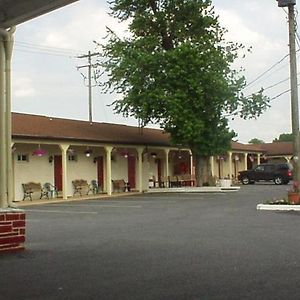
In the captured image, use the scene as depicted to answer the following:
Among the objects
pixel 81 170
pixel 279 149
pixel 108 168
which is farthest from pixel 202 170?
pixel 279 149

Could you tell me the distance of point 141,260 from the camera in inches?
374

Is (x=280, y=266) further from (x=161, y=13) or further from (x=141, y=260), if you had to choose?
A: (x=161, y=13)

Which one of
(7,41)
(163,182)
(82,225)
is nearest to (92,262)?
(7,41)

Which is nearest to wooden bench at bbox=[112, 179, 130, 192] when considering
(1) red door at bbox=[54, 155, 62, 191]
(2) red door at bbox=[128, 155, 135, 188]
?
(2) red door at bbox=[128, 155, 135, 188]

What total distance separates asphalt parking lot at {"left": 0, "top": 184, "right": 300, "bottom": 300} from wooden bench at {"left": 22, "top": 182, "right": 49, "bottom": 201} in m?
13.0

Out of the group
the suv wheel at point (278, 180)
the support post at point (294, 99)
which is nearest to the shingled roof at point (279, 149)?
the suv wheel at point (278, 180)

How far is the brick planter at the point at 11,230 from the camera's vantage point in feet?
33.7

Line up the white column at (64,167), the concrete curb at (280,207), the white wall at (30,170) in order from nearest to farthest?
1. the concrete curb at (280,207)
2. the white wall at (30,170)
3. the white column at (64,167)

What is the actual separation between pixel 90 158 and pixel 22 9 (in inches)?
997

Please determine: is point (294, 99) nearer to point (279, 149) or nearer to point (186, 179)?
point (186, 179)

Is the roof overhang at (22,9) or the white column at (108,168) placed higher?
the roof overhang at (22,9)

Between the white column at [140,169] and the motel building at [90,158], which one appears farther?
the white column at [140,169]

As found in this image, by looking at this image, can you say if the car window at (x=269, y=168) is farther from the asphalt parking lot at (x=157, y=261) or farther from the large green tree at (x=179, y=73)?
the asphalt parking lot at (x=157, y=261)

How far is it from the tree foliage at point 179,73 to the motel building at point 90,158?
2730mm
